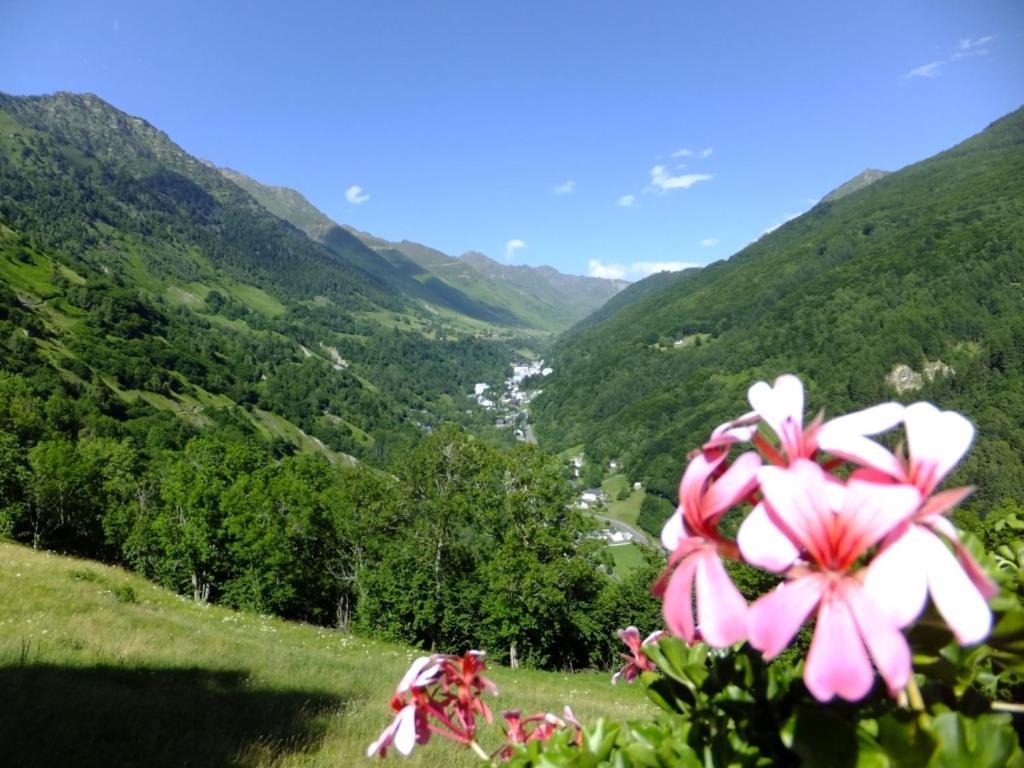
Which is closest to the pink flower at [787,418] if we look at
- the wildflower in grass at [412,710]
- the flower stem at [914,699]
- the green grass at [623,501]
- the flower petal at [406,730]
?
the flower stem at [914,699]

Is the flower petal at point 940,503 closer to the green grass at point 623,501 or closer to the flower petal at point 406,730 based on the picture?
the flower petal at point 406,730

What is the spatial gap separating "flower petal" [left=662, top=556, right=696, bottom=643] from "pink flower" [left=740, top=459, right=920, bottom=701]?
16 cm

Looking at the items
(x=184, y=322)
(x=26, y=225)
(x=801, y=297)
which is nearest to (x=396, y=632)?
(x=184, y=322)

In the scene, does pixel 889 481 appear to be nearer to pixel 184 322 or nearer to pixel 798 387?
pixel 798 387

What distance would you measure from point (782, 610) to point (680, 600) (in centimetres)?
25

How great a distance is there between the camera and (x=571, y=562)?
3319 centimetres

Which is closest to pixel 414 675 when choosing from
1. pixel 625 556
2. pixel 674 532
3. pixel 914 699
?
pixel 674 532

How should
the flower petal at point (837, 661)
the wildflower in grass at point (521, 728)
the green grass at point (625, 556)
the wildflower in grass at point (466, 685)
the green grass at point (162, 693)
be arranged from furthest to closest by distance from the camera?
1. the green grass at point (625, 556)
2. the green grass at point (162, 693)
3. the wildflower in grass at point (521, 728)
4. the wildflower in grass at point (466, 685)
5. the flower petal at point (837, 661)

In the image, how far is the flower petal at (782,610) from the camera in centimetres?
71

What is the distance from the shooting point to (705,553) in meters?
0.92

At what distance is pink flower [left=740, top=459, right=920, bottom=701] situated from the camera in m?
0.70

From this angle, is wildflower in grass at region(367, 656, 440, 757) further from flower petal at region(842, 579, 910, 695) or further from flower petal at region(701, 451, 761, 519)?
flower petal at region(842, 579, 910, 695)

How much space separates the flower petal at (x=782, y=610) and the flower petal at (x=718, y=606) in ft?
0.11

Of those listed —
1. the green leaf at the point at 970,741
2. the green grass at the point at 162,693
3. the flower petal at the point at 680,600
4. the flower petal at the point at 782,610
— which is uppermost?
the flower petal at the point at 782,610
